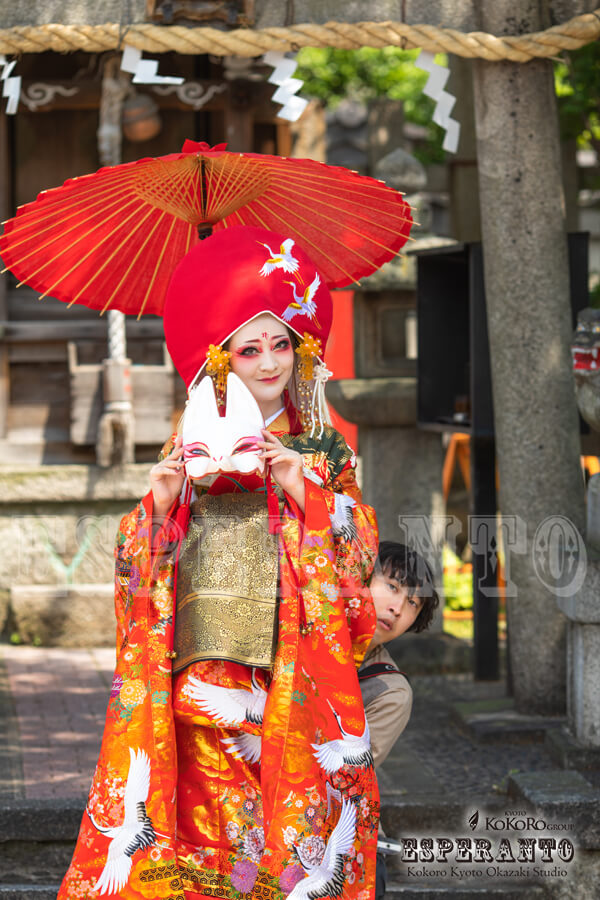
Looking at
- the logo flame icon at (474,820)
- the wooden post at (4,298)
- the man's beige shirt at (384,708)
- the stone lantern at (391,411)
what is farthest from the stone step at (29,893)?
the wooden post at (4,298)

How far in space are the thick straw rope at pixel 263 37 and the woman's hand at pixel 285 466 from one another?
7.94 feet

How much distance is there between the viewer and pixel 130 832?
8.69 feet

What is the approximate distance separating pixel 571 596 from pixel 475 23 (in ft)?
7.89

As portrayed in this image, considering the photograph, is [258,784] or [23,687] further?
[23,687]

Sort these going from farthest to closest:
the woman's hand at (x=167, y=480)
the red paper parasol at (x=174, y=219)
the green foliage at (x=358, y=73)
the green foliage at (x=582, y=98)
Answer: the green foliage at (x=358, y=73) → the green foliage at (x=582, y=98) → the red paper parasol at (x=174, y=219) → the woman's hand at (x=167, y=480)

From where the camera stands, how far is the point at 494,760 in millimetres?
4688

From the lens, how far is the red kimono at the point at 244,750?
8.58 feet

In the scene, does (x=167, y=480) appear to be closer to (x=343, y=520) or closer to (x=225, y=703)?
(x=343, y=520)

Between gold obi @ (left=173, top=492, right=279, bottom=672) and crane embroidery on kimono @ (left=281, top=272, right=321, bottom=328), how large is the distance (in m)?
0.47

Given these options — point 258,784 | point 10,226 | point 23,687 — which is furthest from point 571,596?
point 23,687

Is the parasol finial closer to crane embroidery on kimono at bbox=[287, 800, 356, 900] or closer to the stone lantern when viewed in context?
crane embroidery on kimono at bbox=[287, 800, 356, 900]

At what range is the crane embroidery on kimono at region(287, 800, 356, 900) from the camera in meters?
2.57

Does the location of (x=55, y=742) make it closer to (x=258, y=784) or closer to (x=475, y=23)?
(x=258, y=784)

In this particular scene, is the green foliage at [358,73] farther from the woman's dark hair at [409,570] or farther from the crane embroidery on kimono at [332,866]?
the crane embroidery on kimono at [332,866]
